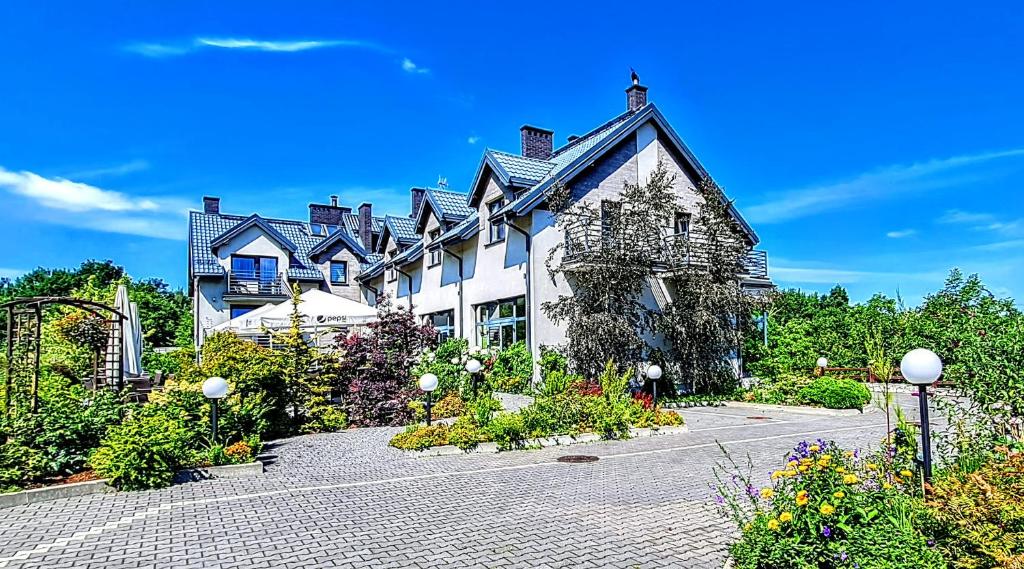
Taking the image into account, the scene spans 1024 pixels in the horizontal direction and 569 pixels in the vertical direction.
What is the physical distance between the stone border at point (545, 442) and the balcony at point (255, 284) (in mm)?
25563

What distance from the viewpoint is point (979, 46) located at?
36.6ft

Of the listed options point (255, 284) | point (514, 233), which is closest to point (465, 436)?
point (514, 233)

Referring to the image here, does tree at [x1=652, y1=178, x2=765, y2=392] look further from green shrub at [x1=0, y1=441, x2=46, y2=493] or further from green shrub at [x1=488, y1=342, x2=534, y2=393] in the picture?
green shrub at [x1=0, y1=441, x2=46, y2=493]

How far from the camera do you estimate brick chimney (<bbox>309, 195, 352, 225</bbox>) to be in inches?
1594

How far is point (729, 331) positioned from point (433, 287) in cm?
1227

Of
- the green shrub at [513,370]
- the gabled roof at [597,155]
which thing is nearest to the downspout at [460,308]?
the green shrub at [513,370]

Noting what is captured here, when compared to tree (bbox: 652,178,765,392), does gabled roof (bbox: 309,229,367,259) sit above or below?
above

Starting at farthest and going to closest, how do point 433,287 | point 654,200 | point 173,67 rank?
point 433,287
point 654,200
point 173,67

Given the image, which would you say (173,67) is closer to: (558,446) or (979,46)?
(558,446)

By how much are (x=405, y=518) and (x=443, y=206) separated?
786 inches

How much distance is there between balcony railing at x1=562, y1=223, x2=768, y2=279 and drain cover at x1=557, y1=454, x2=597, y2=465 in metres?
7.75

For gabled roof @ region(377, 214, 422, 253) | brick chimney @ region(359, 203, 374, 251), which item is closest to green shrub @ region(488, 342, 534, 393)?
gabled roof @ region(377, 214, 422, 253)

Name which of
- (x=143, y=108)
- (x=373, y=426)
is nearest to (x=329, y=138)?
(x=143, y=108)

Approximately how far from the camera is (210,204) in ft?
126
